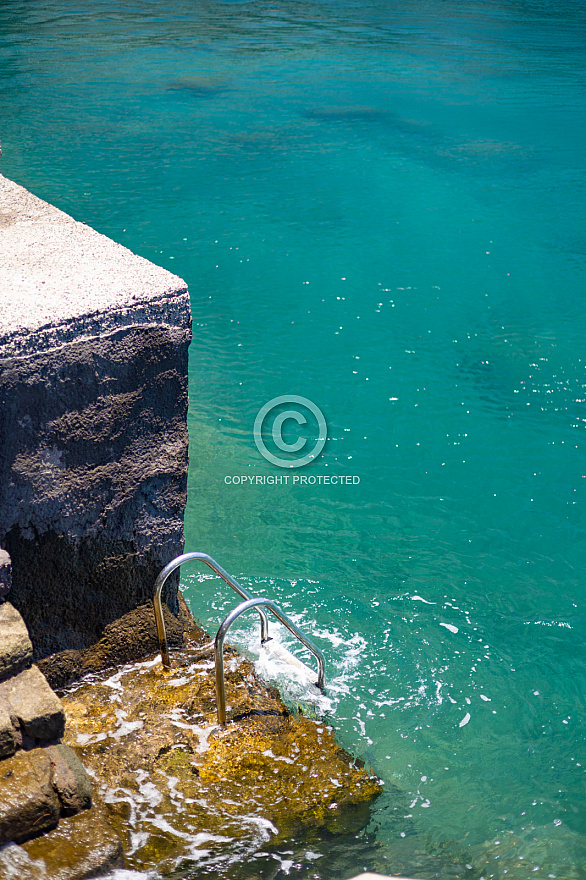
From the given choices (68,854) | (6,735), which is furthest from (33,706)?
(68,854)

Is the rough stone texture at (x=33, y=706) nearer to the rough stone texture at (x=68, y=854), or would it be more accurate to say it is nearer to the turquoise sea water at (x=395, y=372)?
the rough stone texture at (x=68, y=854)

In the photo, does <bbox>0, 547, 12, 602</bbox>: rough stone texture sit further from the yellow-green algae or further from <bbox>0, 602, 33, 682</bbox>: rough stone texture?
the yellow-green algae

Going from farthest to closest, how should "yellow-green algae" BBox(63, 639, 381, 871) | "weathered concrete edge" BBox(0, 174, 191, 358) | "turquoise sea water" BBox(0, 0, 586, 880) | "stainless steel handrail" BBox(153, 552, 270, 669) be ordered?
1. "turquoise sea water" BBox(0, 0, 586, 880)
2. "stainless steel handrail" BBox(153, 552, 270, 669)
3. "yellow-green algae" BBox(63, 639, 381, 871)
4. "weathered concrete edge" BBox(0, 174, 191, 358)

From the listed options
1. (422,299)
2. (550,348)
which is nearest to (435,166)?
(422,299)

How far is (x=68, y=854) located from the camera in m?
2.36

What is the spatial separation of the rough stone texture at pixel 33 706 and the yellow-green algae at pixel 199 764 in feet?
1.33

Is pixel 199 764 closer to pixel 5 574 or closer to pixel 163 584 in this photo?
pixel 163 584

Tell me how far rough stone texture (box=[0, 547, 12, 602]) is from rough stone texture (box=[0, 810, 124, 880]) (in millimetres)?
793

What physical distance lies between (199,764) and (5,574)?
3.42 ft

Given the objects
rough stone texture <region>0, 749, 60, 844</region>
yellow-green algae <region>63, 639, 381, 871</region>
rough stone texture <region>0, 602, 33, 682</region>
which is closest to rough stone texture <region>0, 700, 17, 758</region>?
rough stone texture <region>0, 749, 60, 844</region>

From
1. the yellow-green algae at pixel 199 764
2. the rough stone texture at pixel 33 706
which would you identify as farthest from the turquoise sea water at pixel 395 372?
the rough stone texture at pixel 33 706

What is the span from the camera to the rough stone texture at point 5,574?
8.83 feet

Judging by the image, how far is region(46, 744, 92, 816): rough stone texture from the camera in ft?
8.05

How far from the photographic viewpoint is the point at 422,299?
8.55 m
